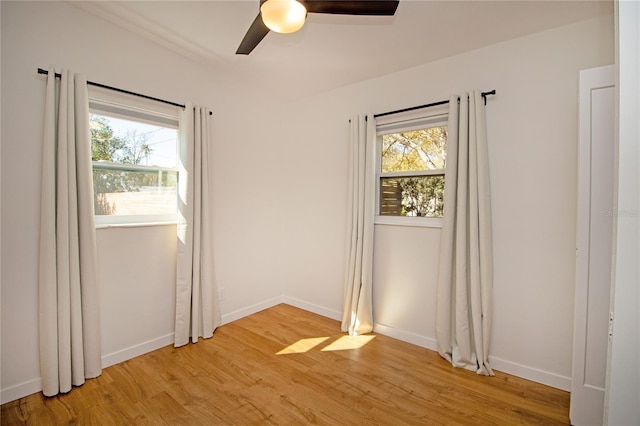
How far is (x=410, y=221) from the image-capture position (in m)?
2.86

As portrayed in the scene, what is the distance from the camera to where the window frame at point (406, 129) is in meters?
2.72

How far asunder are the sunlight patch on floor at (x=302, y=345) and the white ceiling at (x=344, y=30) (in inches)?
102

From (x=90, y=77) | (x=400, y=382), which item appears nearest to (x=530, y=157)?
(x=400, y=382)

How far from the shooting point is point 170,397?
77.8 inches

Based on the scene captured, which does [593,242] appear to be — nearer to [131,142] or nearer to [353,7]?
[353,7]

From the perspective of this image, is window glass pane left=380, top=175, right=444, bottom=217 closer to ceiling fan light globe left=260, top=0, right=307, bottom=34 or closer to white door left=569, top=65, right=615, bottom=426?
white door left=569, top=65, right=615, bottom=426

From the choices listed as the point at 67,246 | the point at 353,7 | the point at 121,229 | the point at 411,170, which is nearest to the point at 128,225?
the point at 121,229

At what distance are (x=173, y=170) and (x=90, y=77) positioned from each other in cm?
90

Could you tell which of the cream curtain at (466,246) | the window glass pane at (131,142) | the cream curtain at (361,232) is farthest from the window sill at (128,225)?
the cream curtain at (466,246)

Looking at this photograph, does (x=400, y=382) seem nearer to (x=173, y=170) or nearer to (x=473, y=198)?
(x=473, y=198)

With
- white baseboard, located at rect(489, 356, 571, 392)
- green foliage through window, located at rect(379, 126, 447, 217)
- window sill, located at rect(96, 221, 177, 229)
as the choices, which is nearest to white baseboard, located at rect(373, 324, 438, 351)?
white baseboard, located at rect(489, 356, 571, 392)

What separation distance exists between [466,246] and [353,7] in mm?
1888

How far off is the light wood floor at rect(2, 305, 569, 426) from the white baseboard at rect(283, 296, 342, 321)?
2.07 ft

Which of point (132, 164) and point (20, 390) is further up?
point (132, 164)
